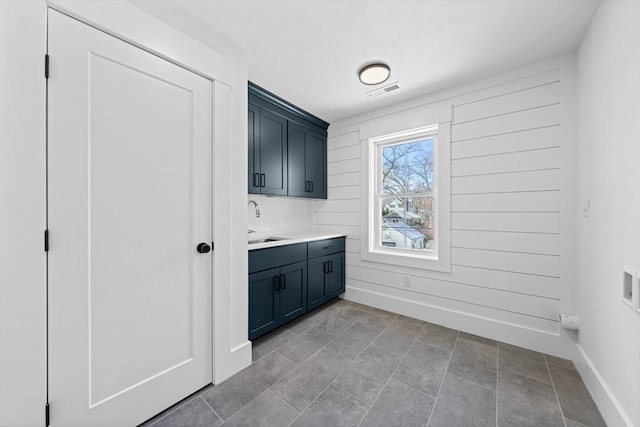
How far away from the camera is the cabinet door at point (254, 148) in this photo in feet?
7.80

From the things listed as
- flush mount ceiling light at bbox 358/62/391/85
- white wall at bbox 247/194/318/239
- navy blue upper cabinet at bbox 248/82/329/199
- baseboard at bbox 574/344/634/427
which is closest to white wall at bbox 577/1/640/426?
baseboard at bbox 574/344/634/427

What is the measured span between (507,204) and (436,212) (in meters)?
0.62

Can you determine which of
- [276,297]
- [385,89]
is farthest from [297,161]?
[276,297]

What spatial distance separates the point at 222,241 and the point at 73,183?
2.65ft

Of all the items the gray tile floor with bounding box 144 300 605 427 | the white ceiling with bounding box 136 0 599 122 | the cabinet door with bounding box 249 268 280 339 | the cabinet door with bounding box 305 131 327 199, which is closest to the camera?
the gray tile floor with bounding box 144 300 605 427

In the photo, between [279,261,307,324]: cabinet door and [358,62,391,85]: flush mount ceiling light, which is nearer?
[358,62,391,85]: flush mount ceiling light

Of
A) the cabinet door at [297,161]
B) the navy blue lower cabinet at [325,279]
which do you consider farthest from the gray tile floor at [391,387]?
the cabinet door at [297,161]

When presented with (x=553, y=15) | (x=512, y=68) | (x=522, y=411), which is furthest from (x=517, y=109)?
(x=522, y=411)

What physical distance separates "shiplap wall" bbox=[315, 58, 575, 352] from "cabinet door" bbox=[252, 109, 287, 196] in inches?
57.5

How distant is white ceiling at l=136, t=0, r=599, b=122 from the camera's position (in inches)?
60.2

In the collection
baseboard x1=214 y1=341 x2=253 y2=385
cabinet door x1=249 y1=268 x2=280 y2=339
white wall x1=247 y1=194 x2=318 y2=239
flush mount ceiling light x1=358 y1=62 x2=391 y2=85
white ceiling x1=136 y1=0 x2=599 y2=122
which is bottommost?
baseboard x1=214 y1=341 x2=253 y2=385

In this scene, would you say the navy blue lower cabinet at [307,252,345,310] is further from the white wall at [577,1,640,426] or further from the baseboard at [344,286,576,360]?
the white wall at [577,1,640,426]

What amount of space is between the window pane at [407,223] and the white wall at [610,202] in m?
1.20

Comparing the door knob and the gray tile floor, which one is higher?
the door knob
